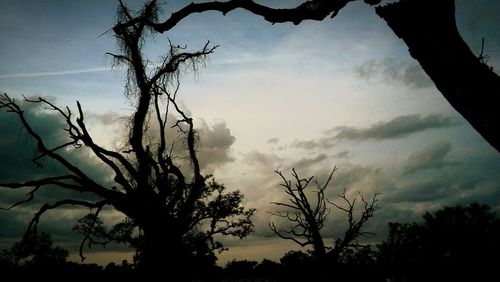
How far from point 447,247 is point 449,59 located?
58610 millimetres

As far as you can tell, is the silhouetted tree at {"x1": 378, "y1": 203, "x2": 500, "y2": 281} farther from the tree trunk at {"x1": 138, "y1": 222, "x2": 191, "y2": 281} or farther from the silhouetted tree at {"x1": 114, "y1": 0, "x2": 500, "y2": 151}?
the silhouetted tree at {"x1": 114, "y1": 0, "x2": 500, "y2": 151}

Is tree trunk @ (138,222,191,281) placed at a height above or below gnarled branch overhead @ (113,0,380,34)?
below

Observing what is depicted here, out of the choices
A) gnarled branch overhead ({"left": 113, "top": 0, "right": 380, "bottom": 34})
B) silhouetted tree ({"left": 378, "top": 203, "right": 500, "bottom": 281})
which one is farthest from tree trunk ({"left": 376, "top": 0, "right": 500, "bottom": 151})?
silhouetted tree ({"left": 378, "top": 203, "right": 500, "bottom": 281})

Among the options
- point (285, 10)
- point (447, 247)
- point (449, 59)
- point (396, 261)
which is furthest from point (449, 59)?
point (447, 247)

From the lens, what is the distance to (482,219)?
176 ft

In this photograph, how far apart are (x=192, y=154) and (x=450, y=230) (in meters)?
53.7

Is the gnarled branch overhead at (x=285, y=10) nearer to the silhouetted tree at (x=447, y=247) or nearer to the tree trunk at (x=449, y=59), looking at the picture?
the tree trunk at (x=449, y=59)

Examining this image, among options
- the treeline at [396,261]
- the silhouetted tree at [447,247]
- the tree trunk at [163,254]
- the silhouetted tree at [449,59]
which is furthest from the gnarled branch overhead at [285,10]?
the silhouetted tree at [447,247]

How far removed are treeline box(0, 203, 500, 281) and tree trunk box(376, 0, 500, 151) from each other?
656 inches

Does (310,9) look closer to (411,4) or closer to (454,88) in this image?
(411,4)

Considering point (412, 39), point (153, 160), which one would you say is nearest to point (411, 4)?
point (412, 39)

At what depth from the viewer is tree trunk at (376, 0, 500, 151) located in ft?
5.41

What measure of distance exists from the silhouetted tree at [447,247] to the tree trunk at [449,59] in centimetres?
3198

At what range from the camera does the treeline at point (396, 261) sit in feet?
98.9
